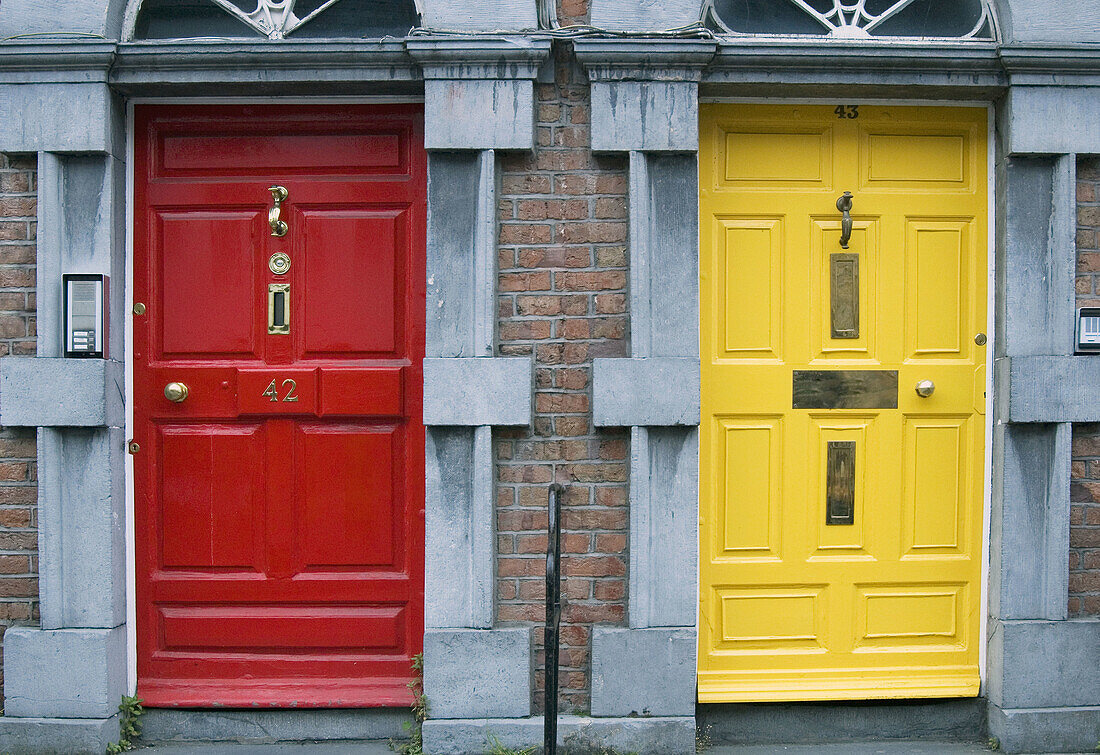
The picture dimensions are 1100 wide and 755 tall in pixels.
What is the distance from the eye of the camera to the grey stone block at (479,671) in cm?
368

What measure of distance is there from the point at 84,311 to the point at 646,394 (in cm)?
226

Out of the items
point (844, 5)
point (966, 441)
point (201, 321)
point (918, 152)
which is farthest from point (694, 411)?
point (201, 321)

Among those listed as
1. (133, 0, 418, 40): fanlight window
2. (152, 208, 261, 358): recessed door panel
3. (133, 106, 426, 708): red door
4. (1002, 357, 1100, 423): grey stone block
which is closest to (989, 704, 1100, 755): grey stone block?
(1002, 357, 1100, 423): grey stone block

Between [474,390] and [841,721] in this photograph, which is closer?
[474,390]

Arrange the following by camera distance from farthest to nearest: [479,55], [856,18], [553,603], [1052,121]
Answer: [856,18] < [1052,121] < [479,55] < [553,603]

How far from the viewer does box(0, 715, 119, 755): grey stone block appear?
368 centimetres

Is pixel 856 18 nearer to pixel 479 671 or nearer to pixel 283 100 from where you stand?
pixel 283 100

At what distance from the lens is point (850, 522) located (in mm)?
3941

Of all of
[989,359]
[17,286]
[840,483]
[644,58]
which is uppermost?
[644,58]

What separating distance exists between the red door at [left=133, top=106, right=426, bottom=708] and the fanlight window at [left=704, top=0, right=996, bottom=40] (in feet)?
4.65

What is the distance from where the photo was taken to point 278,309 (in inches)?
154

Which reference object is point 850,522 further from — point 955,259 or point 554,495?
point 554,495

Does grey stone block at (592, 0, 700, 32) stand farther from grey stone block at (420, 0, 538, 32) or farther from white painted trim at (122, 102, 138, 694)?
white painted trim at (122, 102, 138, 694)

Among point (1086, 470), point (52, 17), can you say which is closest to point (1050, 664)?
point (1086, 470)
